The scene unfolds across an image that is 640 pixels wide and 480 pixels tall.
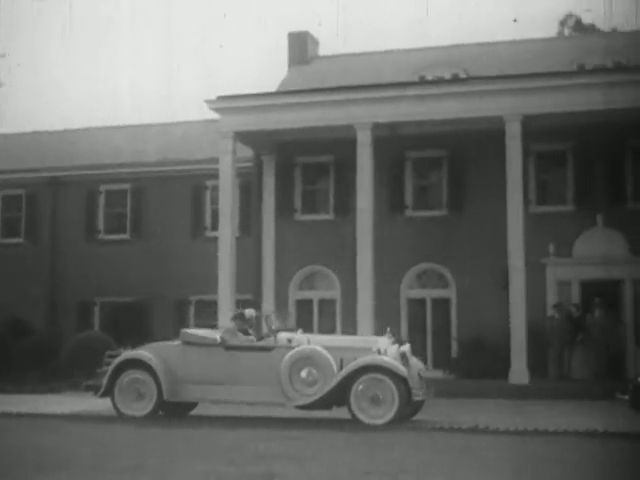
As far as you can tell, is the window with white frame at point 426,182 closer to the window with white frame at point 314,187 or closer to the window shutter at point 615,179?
the window with white frame at point 314,187

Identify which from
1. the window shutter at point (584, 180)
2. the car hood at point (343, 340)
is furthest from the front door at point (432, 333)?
the window shutter at point (584, 180)

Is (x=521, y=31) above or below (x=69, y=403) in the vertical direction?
above

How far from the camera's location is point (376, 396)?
7566 mm

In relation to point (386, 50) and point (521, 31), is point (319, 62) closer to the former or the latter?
point (386, 50)

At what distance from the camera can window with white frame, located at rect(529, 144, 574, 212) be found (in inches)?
293

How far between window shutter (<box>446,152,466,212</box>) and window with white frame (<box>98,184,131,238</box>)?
2453 mm

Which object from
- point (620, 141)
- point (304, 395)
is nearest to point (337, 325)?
point (304, 395)

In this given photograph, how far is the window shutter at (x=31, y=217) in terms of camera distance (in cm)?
756

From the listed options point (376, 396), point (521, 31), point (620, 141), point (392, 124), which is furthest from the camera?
point (392, 124)

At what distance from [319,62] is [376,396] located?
8.04 ft

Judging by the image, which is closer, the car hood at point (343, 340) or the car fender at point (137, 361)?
the car hood at point (343, 340)

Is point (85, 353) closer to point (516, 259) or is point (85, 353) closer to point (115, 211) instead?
point (115, 211)

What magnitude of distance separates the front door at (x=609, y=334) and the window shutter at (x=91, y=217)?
3.61 m

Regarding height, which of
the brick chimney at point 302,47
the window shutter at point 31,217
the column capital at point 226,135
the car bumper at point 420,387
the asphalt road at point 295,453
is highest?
the brick chimney at point 302,47
